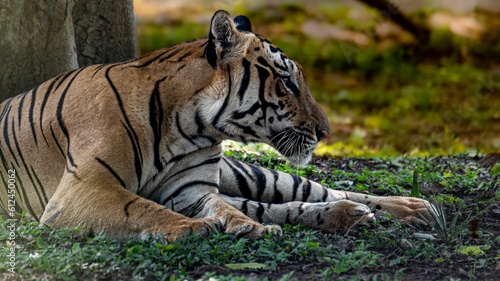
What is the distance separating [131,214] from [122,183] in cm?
28

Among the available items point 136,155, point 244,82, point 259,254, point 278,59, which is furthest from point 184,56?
point 259,254

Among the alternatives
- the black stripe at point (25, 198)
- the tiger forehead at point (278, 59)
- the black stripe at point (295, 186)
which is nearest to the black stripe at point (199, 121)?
the tiger forehead at point (278, 59)

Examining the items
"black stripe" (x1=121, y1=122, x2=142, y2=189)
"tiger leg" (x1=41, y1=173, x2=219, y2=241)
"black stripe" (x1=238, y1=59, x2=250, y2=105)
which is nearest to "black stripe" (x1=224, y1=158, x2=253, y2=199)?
"black stripe" (x1=238, y1=59, x2=250, y2=105)

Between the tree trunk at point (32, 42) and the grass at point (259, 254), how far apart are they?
1272 millimetres

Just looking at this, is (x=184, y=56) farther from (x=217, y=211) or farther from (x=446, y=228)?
(x=446, y=228)

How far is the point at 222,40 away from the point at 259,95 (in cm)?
39

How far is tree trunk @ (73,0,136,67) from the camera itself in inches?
240

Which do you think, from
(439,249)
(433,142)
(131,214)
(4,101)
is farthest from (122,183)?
(433,142)

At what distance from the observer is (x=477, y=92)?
1184cm

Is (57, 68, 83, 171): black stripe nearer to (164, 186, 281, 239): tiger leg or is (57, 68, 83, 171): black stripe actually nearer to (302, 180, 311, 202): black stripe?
(164, 186, 281, 239): tiger leg

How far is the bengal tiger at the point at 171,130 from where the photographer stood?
4508 mm

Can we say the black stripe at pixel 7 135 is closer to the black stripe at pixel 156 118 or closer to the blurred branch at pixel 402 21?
the black stripe at pixel 156 118

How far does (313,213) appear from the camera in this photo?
4.84 metres

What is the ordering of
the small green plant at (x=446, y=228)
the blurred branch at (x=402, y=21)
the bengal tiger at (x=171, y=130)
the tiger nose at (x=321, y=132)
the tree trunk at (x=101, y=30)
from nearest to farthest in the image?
the small green plant at (x=446, y=228), the bengal tiger at (x=171, y=130), the tiger nose at (x=321, y=132), the tree trunk at (x=101, y=30), the blurred branch at (x=402, y=21)
